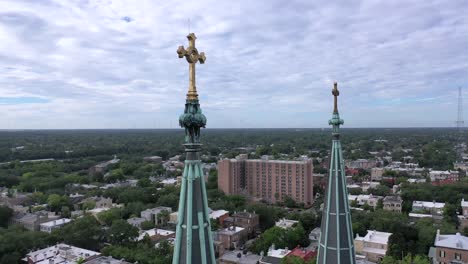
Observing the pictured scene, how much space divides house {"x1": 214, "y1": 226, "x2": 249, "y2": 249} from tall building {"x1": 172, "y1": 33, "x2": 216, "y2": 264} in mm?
57125

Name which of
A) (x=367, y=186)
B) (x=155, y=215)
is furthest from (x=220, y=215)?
(x=367, y=186)

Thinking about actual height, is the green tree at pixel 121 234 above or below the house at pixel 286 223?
above

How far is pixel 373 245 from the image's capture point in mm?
56344

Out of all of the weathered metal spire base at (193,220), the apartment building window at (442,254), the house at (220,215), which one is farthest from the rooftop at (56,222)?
the weathered metal spire base at (193,220)

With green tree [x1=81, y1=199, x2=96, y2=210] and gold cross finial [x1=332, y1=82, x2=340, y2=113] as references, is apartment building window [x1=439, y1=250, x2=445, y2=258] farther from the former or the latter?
green tree [x1=81, y1=199, x2=96, y2=210]

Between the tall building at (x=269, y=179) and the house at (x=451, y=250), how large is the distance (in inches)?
1849

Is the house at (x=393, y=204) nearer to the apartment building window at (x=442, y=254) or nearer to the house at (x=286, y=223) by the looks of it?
the house at (x=286, y=223)

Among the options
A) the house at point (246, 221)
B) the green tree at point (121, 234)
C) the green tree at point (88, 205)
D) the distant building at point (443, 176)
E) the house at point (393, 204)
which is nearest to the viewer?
the green tree at point (121, 234)

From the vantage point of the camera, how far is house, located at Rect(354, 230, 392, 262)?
179ft

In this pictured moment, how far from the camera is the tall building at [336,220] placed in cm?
1190

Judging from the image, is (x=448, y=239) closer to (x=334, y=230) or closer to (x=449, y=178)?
(x=334, y=230)

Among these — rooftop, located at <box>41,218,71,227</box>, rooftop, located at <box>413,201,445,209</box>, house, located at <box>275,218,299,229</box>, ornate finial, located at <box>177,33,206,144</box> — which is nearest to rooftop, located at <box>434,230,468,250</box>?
house, located at <box>275,218,299,229</box>

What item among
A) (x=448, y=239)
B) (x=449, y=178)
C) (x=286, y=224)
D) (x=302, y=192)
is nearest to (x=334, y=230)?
(x=448, y=239)

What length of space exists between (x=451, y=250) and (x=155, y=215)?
169 feet
